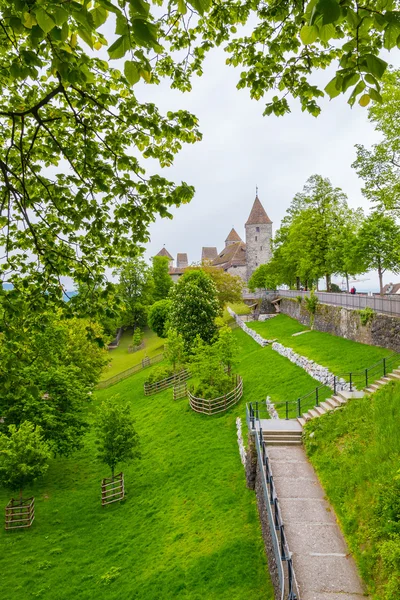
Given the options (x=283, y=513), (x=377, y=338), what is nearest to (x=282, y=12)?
(x=283, y=513)

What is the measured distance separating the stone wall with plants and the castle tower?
38141 millimetres

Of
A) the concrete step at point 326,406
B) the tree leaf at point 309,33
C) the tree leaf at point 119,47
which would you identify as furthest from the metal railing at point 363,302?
the tree leaf at point 119,47

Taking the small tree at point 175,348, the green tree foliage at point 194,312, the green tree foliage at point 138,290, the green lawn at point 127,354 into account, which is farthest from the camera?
the green tree foliage at point 138,290

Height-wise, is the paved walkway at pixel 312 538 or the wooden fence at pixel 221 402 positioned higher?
the paved walkway at pixel 312 538

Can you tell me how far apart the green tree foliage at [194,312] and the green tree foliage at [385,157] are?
1851 centimetres

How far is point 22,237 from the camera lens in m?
6.65

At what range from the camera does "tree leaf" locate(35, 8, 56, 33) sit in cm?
234

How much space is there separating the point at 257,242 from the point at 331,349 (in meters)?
51.8

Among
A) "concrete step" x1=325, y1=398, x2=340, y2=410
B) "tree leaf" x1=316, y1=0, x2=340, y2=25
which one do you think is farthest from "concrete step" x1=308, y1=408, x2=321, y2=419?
"tree leaf" x1=316, y1=0, x2=340, y2=25

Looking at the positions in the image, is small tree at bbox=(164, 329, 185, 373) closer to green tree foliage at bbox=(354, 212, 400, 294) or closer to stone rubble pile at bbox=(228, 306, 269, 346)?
stone rubble pile at bbox=(228, 306, 269, 346)

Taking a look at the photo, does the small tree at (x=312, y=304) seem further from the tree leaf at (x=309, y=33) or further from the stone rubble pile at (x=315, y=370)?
the tree leaf at (x=309, y=33)

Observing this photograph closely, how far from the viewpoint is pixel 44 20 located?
7.84 feet

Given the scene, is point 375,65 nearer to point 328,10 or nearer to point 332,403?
point 328,10

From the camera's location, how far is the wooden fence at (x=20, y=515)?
16.3 m
